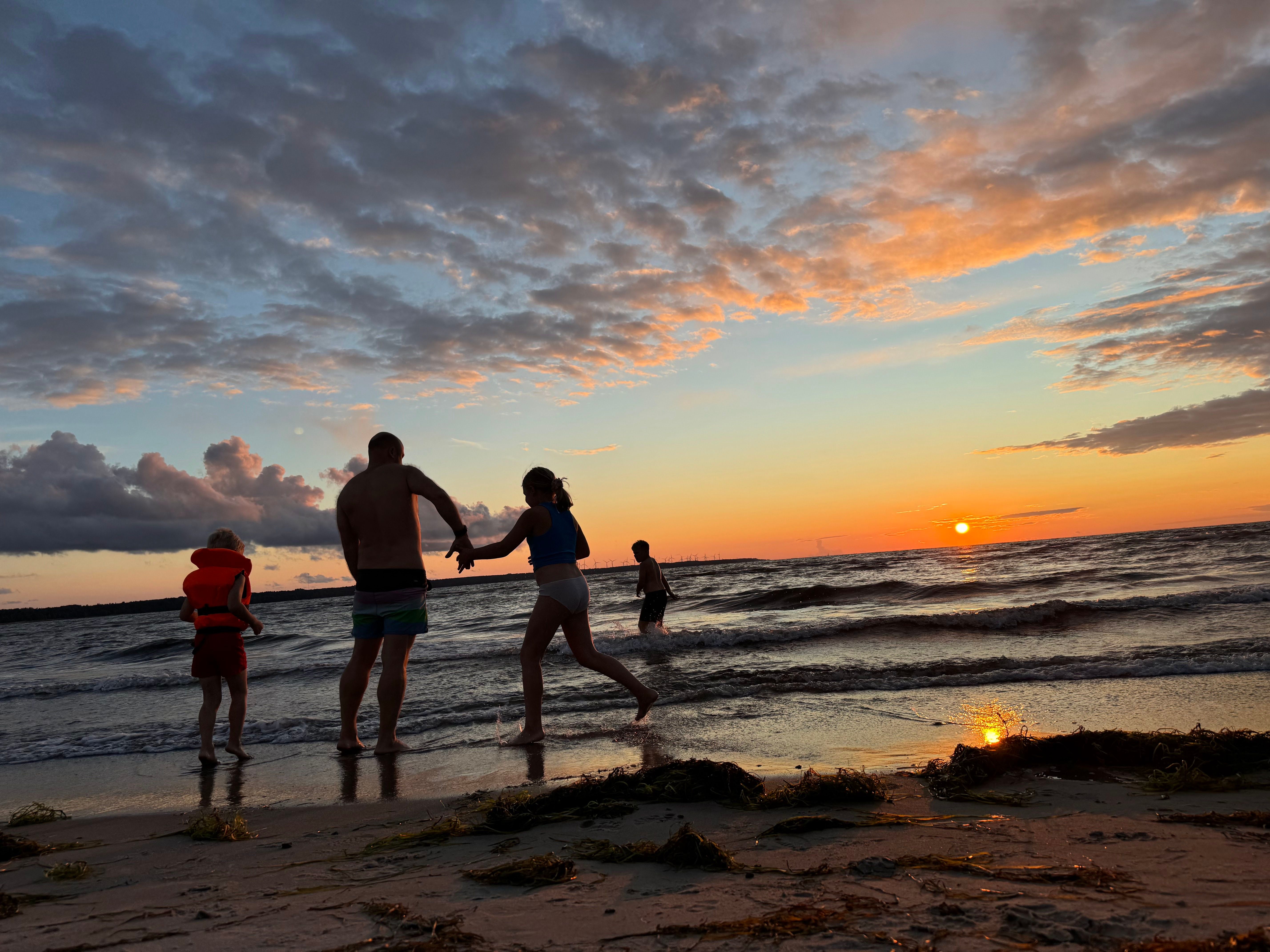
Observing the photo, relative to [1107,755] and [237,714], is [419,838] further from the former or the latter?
[237,714]

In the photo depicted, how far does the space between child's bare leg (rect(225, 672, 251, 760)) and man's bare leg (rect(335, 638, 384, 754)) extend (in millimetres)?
942

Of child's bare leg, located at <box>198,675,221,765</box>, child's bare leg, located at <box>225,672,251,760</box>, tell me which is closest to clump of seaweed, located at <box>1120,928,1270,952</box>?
child's bare leg, located at <box>198,675,221,765</box>

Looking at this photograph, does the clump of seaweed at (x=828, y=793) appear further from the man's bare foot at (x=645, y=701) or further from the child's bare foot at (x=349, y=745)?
the child's bare foot at (x=349, y=745)

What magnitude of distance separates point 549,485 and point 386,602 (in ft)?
4.92

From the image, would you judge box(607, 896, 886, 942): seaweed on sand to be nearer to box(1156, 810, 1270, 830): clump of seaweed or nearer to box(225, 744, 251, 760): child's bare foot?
box(1156, 810, 1270, 830): clump of seaweed

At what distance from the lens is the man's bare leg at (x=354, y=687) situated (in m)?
5.49

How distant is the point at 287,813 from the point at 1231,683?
7.23 m

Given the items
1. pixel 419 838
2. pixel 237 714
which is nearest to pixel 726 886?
pixel 419 838

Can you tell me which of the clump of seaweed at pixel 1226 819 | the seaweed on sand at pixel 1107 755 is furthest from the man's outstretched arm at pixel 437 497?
the clump of seaweed at pixel 1226 819

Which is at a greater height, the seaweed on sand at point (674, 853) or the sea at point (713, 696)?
the seaweed on sand at point (674, 853)

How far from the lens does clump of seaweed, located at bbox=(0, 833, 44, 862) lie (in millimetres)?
3283

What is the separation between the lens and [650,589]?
13.0m

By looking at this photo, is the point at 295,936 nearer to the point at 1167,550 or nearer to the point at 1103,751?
the point at 1103,751

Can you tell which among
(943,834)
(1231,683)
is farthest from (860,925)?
(1231,683)
